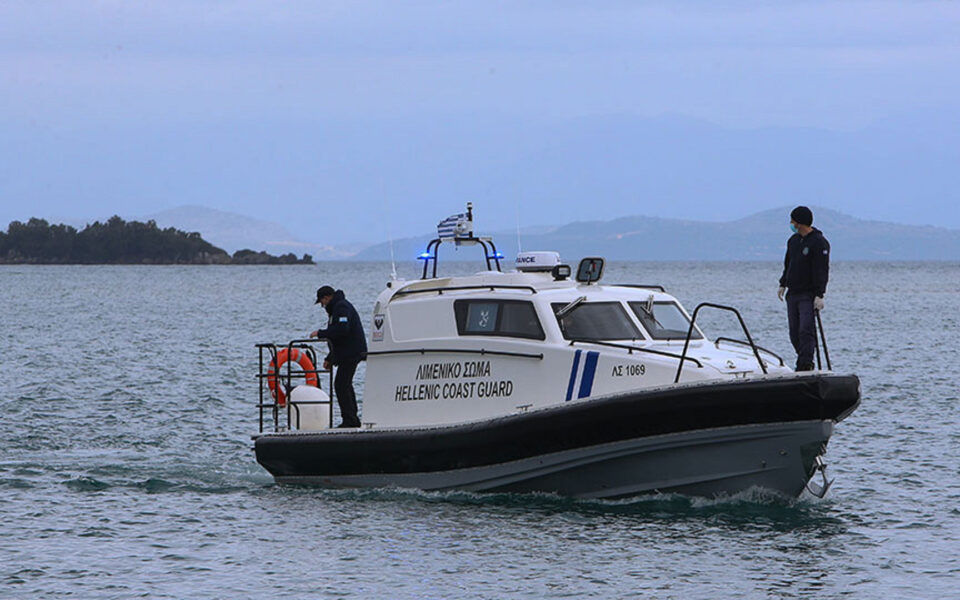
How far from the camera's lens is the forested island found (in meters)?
188

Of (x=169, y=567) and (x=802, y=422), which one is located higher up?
(x=802, y=422)

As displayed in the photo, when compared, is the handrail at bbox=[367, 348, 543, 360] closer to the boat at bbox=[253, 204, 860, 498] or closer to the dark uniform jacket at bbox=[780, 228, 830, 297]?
the boat at bbox=[253, 204, 860, 498]

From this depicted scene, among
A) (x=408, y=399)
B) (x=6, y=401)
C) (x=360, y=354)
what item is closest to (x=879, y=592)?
(x=408, y=399)

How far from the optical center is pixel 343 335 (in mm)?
14859

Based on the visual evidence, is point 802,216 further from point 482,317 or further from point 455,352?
point 455,352

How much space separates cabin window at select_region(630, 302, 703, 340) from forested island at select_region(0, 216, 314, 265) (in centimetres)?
17976

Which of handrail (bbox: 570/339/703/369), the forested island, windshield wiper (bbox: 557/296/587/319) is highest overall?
the forested island

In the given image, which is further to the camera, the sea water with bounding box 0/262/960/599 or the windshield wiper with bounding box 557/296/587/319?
the windshield wiper with bounding box 557/296/587/319

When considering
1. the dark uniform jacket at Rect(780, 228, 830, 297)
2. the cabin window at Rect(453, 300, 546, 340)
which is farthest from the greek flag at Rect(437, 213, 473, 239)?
the dark uniform jacket at Rect(780, 228, 830, 297)

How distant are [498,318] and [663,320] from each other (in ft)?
5.55

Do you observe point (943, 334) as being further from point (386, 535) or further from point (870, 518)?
point (386, 535)

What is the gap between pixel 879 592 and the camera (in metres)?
11.1

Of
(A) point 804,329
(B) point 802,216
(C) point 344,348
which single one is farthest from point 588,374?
(C) point 344,348

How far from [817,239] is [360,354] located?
200 inches
